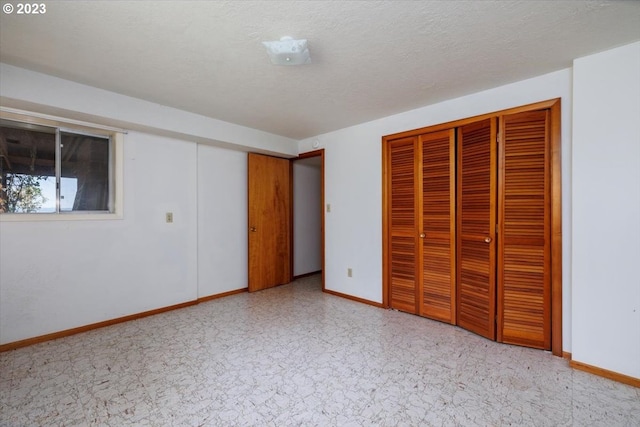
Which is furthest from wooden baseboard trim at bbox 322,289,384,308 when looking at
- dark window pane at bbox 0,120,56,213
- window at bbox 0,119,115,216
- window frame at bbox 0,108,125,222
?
dark window pane at bbox 0,120,56,213

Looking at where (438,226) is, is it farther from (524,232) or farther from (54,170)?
(54,170)

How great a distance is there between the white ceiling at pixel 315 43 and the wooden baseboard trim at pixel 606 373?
7.45 ft

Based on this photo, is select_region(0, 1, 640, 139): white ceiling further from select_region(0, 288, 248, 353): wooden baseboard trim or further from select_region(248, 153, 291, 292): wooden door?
select_region(0, 288, 248, 353): wooden baseboard trim

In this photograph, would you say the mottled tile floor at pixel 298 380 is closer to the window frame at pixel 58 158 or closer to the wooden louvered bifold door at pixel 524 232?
the wooden louvered bifold door at pixel 524 232

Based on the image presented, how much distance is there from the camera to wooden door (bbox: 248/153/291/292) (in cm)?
409

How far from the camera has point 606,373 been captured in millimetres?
1935

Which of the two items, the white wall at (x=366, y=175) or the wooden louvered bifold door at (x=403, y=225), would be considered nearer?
the white wall at (x=366, y=175)

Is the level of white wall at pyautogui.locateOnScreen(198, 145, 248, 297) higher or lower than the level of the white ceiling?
lower

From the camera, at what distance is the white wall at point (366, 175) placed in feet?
7.74

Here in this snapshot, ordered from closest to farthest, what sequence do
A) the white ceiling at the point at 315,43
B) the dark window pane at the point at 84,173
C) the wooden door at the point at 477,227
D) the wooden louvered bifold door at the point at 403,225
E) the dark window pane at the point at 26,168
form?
the white ceiling at the point at 315,43 < the dark window pane at the point at 26,168 < the wooden door at the point at 477,227 < the dark window pane at the point at 84,173 < the wooden louvered bifold door at the point at 403,225

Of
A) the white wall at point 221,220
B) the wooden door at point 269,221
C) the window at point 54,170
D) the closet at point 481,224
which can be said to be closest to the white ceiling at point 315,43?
the closet at point 481,224

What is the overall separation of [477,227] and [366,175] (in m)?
1.43

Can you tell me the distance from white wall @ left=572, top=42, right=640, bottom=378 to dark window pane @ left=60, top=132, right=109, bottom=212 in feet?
14.1

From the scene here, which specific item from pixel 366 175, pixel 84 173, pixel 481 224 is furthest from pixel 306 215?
pixel 84 173
